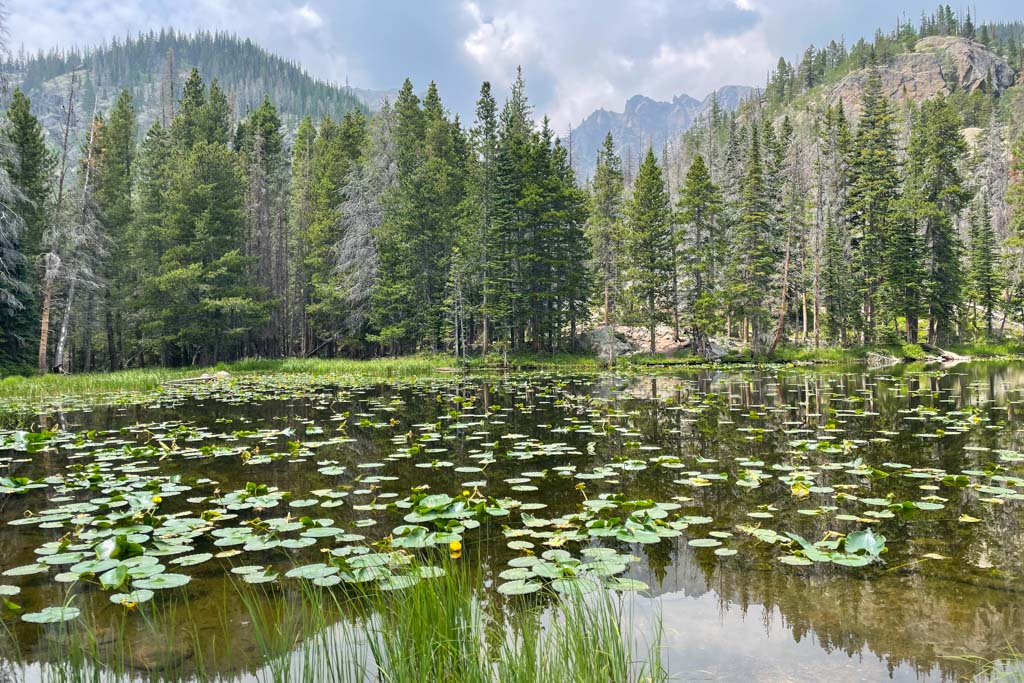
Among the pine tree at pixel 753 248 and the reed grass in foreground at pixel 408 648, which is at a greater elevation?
the pine tree at pixel 753 248

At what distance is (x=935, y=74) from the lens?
114062 millimetres

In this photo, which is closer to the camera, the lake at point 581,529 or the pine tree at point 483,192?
the lake at point 581,529

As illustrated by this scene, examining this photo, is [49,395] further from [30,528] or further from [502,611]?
[502,611]

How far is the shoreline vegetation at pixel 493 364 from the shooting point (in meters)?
25.0

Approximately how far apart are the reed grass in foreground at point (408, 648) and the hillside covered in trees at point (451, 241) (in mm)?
29544

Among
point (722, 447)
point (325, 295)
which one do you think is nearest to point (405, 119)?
point (325, 295)

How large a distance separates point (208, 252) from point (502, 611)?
37.0 metres

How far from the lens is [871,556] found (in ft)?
13.3

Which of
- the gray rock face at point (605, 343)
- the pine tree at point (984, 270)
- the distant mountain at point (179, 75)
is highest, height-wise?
the distant mountain at point (179, 75)

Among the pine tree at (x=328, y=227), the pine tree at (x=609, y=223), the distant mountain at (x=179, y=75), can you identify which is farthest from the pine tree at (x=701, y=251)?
the distant mountain at (x=179, y=75)

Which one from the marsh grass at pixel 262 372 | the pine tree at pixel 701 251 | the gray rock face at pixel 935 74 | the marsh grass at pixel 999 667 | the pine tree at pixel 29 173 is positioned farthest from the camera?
the gray rock face at pixel 935 74

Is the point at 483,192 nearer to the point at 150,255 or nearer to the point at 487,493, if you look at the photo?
the point at 150,255

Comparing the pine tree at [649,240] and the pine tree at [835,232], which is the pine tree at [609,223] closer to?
the pine tree at [649,240]

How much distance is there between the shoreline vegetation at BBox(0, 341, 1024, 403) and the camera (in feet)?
82.1
